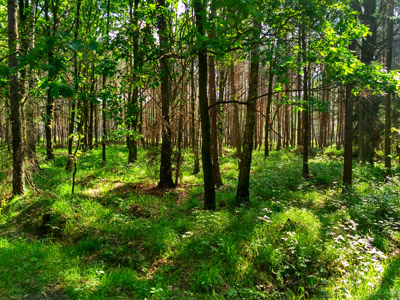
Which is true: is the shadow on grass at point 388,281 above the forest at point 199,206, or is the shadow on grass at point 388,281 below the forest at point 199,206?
below

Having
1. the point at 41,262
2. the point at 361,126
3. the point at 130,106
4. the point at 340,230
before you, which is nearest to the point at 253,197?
the point at 340,230

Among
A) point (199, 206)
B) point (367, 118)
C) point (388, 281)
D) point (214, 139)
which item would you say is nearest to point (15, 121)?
point (199, 206)

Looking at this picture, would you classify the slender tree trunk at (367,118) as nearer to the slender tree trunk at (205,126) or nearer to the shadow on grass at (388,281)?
the shadow on grass at (388,281)

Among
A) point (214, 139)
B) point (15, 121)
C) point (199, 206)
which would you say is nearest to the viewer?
point (199, 206)

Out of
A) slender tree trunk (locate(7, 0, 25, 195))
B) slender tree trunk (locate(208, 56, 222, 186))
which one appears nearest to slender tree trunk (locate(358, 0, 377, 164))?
slender tree trunk (locate(208, 56, 222, 186))

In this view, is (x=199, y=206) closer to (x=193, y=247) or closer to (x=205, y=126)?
(x=193, y=247)

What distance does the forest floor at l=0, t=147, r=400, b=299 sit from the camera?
11.9ft

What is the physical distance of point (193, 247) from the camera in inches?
182

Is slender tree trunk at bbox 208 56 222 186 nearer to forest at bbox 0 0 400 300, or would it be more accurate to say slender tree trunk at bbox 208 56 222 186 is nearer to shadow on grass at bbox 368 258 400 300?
forest at bbox 0 0 400 300

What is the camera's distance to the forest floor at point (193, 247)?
11.9ft

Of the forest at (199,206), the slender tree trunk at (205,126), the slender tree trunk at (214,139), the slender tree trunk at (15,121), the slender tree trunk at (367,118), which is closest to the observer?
the forest at (199,206)

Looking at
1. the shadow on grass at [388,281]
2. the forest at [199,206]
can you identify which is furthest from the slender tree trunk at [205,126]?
the shadow on grass at [388,281]

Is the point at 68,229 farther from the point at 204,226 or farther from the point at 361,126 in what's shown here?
the point at 361,126

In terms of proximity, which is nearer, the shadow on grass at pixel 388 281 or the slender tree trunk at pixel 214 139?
the shadow on grass at pixel 388 281
